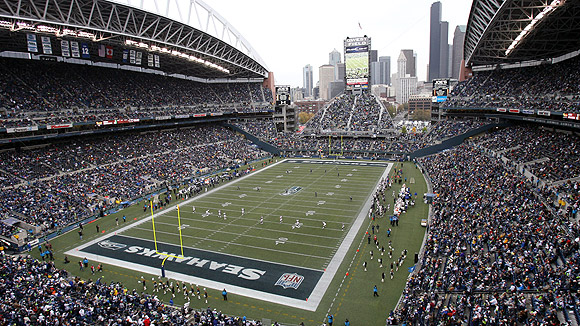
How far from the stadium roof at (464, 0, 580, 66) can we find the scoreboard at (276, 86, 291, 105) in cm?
4059

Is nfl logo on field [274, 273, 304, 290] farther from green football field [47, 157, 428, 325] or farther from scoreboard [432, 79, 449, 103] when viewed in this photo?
scoreboard [432, 79, 449, 103]

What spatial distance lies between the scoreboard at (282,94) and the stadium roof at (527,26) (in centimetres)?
4059

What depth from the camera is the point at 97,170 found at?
37.1m

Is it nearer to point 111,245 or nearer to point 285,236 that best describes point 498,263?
point 285,236

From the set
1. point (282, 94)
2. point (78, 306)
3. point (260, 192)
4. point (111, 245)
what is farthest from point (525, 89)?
point (78, 306)

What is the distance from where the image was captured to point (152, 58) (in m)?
43.8

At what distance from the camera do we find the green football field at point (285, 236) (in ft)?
54.9

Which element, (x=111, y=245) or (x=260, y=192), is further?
(x=260, y=192)

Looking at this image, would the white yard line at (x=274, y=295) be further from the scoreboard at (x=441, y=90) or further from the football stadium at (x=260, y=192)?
the scoreboard at (x=441, y=90)

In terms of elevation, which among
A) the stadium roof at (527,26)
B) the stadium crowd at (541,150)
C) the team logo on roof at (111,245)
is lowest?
the team logo on roof at (111,245)

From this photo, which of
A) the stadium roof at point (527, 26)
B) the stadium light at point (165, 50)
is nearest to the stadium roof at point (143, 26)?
the stadium light at point (165, 50)

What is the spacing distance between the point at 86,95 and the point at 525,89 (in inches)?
2124

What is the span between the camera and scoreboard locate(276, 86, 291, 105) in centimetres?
7875

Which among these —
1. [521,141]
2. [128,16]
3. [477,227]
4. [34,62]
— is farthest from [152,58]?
[521,141]
